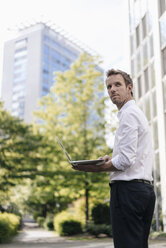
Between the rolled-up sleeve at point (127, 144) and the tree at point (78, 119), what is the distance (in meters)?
13.1

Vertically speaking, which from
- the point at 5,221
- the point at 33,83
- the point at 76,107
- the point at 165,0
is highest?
the point at 33,83

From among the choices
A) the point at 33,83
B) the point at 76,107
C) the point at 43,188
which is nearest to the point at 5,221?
the point at 43,188

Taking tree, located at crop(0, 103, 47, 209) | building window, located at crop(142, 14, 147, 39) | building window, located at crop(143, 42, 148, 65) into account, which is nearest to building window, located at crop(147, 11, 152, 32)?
building window, located at crop(142, 14, 147, 39)

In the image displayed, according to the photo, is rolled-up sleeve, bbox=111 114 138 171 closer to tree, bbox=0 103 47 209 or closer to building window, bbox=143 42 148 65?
tree, bbox=0 103 47 209

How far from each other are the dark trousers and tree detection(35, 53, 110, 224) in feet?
42.9

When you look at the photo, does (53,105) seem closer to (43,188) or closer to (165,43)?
(43,188)

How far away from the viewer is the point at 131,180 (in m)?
2.00

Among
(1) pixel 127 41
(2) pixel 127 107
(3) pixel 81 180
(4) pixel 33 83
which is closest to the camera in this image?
(2) pixel 127 107

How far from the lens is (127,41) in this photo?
882 inches

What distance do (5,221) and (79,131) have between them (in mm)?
5896

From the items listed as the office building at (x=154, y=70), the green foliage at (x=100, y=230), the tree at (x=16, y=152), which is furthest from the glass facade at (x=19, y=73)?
the green foliage at (x=100, y=230)

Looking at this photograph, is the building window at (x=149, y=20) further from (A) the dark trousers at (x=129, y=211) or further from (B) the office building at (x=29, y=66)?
(B) the office building at (x=29, y=66)

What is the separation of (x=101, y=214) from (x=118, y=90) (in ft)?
48.7

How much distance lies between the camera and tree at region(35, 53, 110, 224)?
50.6 feet
